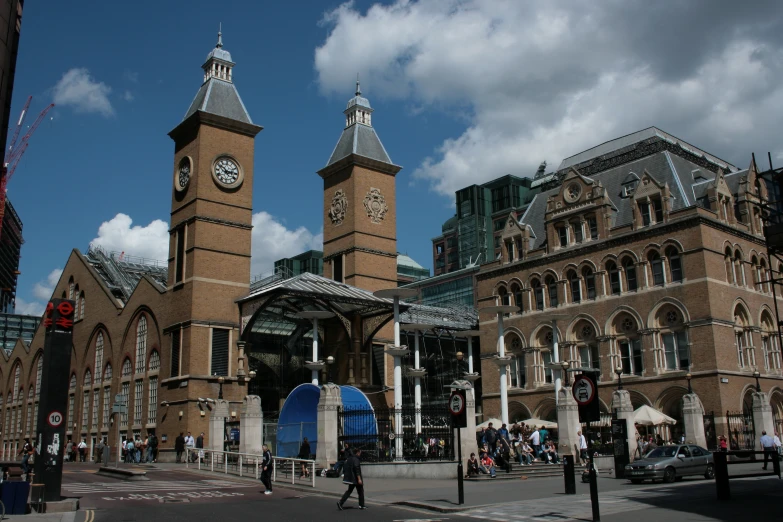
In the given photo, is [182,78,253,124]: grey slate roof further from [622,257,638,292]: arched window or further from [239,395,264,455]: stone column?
[622,257,638,292]: arched window

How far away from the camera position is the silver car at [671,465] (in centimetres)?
2600

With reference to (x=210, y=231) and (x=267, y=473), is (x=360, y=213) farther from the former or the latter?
(x=267, y=473)

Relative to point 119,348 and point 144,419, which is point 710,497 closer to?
point 144,419

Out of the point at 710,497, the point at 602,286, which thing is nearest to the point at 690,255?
the point at 602,286

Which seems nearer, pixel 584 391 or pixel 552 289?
pixel 584 391

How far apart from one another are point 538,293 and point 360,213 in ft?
51.3

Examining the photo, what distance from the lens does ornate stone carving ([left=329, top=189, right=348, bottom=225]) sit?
60769 mm

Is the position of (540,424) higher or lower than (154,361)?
lower

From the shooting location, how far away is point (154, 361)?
5044cm

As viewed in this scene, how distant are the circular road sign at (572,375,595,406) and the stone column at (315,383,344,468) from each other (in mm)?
14936

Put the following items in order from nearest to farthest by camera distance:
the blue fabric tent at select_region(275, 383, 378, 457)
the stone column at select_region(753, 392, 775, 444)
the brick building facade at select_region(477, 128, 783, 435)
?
the blue fabric tent at select_region(275, 383, 378, 457) < the stone column at select_region(753, 392, 775, 444) < the brick building facade at select_region(477, 128, 783, 435)

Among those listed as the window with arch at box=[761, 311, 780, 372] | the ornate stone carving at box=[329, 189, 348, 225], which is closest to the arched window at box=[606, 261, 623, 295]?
the window with arch at box=[761, 311, 780, 372]

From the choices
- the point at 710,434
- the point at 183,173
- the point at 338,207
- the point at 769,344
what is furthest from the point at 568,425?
the point at 338,207

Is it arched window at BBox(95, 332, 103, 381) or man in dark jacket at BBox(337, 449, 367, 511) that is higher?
arched window at BBox(95, 332, 103, 381)
